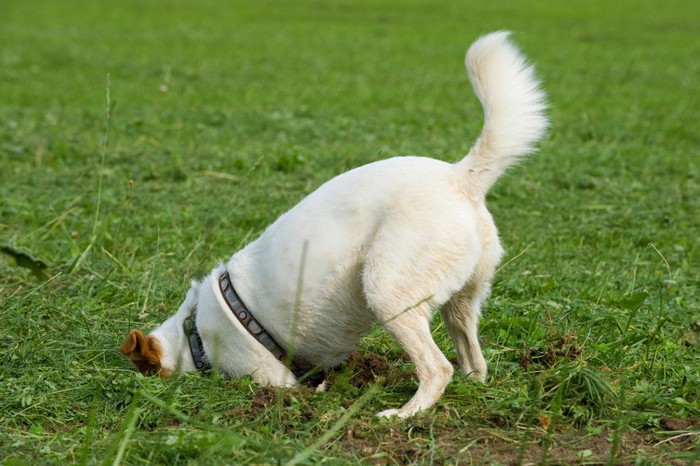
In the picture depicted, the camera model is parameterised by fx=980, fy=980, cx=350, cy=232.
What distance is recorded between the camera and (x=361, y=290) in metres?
4.15

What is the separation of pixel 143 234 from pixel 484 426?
348 centimetres

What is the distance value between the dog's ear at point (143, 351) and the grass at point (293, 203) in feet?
0.44

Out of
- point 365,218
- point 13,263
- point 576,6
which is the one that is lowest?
point 576,6

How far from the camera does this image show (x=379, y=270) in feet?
13.1

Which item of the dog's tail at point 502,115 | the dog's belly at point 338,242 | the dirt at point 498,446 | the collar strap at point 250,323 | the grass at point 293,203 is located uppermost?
the dog's tail at point 502,115

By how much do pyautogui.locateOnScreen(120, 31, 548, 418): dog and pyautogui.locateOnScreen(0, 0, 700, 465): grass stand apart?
0.53ft

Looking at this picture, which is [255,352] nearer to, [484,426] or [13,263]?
[484,426]

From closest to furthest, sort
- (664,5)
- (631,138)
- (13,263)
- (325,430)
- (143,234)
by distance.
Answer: (325,430), (13,263), (143,234), (631,138), (664,5)

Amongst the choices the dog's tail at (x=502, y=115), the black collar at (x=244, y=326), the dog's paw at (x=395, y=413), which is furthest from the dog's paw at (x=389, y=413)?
the dog's tail at (x=502, y=115)

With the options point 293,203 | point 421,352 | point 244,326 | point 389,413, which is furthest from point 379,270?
point 293,203

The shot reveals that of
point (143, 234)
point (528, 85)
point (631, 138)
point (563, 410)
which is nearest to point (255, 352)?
point (563, 410)

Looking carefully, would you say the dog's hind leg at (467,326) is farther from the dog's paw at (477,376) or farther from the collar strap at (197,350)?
the collar strap at (197,350)

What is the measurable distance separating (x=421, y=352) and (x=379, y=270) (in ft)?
1.26

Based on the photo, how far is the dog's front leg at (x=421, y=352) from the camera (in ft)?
13.1
